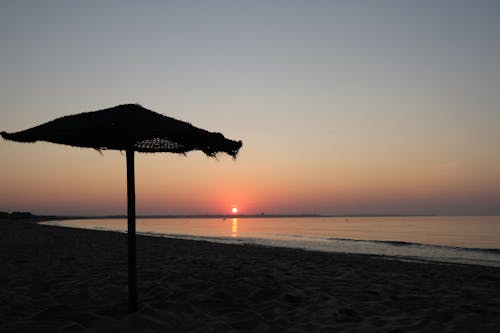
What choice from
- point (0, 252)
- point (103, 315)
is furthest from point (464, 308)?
point (0, 252)

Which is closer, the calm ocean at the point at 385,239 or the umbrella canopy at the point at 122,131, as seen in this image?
the umbrella canopy at the point at 122,131

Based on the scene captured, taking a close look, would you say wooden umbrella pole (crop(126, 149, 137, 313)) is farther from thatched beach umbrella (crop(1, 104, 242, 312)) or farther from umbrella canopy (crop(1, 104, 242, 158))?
umbrella canopy (crop(1, 104, 242, 158))

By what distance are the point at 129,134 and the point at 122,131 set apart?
98 millimetres

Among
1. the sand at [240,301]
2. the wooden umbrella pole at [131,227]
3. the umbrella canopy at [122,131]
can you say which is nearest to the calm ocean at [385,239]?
the sand at [240,301]

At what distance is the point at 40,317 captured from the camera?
4.94m

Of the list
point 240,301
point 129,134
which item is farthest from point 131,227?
point 240,301

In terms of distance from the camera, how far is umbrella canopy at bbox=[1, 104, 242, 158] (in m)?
Result: 4.56

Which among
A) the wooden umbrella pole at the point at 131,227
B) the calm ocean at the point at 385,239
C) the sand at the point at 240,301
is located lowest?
the calm ocean at the point at 385,239

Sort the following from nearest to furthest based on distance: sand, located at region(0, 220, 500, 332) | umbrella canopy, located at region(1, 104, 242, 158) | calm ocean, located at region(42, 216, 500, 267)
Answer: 1. umbrella canopy, located at region(1, 104, 242, 158)
2. sand, located at region(0, 220, 500, 332)
3. calm ocean, located at region(42, 216, 500, 267)

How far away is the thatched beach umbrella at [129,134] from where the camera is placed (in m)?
4.57

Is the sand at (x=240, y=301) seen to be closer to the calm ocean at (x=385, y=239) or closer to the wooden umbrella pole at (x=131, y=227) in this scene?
the wooden umbrella pole at (x=131, y=227)

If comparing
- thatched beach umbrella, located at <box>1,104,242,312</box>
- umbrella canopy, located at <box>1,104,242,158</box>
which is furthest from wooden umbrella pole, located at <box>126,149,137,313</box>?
umbrella canopy, located at <box>1,104,242,158</box>

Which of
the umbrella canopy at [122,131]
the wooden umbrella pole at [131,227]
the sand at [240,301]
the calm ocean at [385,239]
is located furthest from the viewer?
the calm ocean at [385,239]

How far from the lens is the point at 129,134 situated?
4.62 meters
